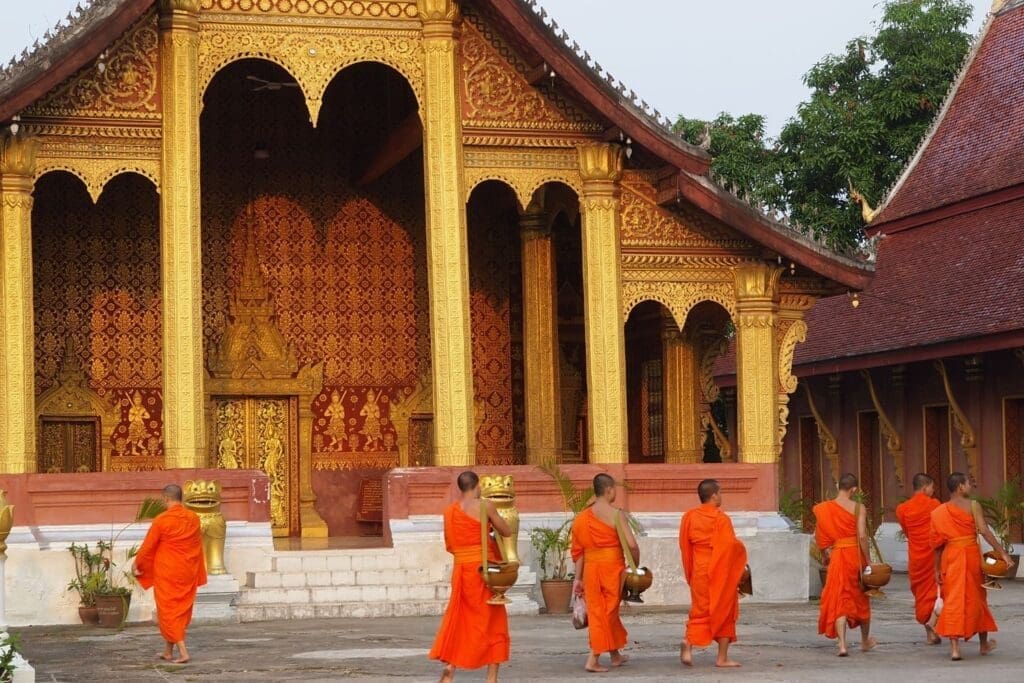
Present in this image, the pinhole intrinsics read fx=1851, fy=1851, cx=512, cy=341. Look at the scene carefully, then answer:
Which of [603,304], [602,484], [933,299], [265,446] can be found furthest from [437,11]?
[933,299]

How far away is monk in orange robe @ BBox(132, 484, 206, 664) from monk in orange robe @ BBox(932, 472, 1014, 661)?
5.14 m

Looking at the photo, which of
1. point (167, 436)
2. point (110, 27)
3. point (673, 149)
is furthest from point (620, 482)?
point (110, 27)

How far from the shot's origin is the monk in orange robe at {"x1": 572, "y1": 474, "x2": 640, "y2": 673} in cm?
1175

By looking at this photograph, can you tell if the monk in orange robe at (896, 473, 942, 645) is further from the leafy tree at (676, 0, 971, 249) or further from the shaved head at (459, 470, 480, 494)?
the leafy tree at (676, 0, 971, 249)

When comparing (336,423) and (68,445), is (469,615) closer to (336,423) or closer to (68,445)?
(68,445)

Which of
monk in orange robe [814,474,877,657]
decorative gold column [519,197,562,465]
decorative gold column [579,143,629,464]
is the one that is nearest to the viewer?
monk in orange robe [814,474,877,657]

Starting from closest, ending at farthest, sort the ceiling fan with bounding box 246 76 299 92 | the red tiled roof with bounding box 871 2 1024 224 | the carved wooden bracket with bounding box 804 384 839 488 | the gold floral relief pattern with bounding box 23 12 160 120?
the gold floral relief pattern with bounding box 23 12 160 120 → the ceiling fan with bounding box 246 76 299 92 → the red tiled roof with bounding box 871 2 1024 224 → the carved wooden bracket with bounding box 804 384 839 488

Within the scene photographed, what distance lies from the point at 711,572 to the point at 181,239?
6.27m

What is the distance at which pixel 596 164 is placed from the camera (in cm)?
1736

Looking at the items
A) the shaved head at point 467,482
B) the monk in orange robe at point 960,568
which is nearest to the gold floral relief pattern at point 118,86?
the shaved head at point 467,482

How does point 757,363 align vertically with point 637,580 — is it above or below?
above

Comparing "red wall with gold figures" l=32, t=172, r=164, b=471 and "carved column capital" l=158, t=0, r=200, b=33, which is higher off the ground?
"carved column capital" l=158, t=0, r=200, b=33

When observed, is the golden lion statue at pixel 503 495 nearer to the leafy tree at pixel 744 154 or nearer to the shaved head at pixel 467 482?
the shaved head at pixel 467 482

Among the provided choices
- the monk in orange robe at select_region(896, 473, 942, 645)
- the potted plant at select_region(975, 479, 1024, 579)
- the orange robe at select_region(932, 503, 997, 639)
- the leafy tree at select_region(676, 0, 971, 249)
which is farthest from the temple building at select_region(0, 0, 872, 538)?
the leafy tree at select_region(676, 0, 971, 249)
